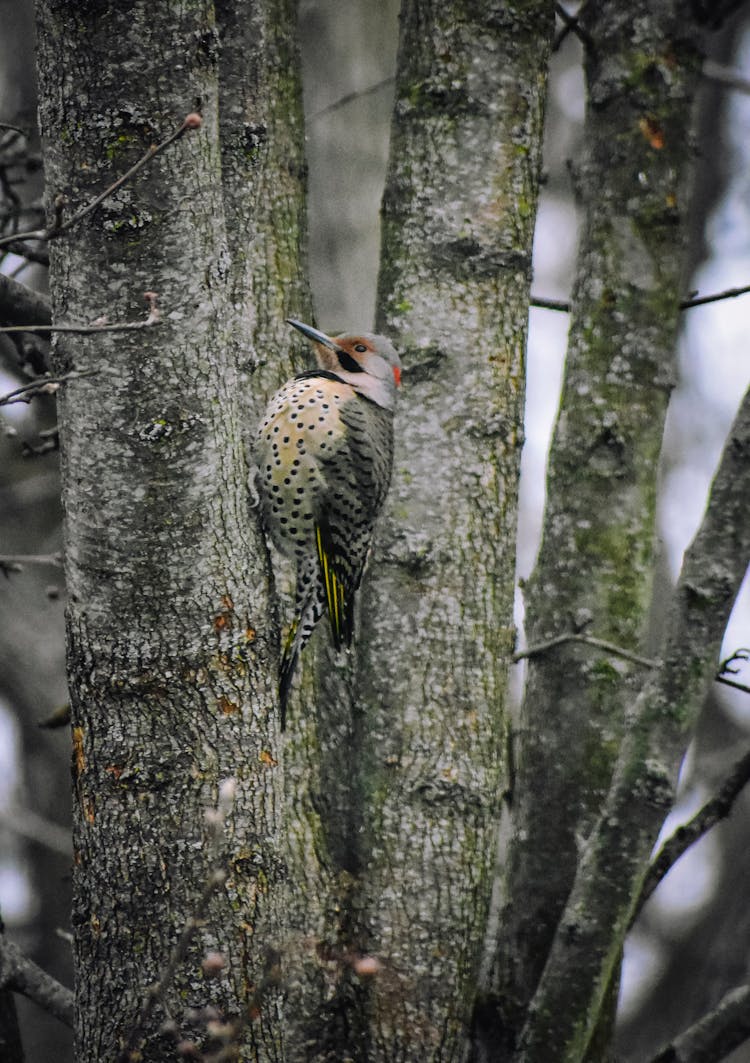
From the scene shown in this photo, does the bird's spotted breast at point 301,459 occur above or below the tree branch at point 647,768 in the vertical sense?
above

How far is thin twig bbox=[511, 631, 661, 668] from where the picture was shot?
117 inches

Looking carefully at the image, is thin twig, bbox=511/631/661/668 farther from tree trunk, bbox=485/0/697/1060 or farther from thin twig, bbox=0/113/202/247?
thin twig, bbox=0/113/202/247

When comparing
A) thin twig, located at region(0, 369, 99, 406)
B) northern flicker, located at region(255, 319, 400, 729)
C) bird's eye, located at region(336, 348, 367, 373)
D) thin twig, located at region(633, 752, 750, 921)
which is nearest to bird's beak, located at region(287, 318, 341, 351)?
northern flicker, located at region(255, 319, 400, 729)

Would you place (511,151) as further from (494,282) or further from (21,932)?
(21,932)

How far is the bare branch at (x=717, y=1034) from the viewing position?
2893 mm

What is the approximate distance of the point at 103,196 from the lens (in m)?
1.79

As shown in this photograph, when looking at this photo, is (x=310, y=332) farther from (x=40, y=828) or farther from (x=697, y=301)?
(x=40, y=828)

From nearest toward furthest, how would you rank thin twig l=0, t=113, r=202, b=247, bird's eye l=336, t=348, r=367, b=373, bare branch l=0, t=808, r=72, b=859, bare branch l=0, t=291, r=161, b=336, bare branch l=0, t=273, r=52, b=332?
thin twig l=0, t=113, r=202, b=247, bare branch l=0, t=291, r=161, b=336, bare branch l=0, t=273, r=52, b=332, bird's eye l=336, t=348, r=367, b=373, bare branch l=0, t=808, r=72, b=859

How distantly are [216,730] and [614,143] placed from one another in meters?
2.25

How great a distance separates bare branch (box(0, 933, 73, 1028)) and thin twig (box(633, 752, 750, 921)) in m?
1.57

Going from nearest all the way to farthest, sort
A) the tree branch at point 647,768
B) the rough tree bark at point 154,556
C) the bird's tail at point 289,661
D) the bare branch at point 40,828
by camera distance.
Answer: the rough tree bark at point 154,556
the tree branch at point 647,768
the bird's tail at point 289,661
the bare branch at point 40,828

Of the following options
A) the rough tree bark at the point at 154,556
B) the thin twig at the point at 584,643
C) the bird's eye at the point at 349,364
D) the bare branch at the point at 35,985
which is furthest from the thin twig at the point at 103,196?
the bare branch at the point at 35,985

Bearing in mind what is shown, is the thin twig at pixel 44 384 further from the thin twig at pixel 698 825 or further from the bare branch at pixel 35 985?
the thin twig at pixel 698 825

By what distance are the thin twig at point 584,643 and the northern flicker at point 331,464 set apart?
0.54 meters
